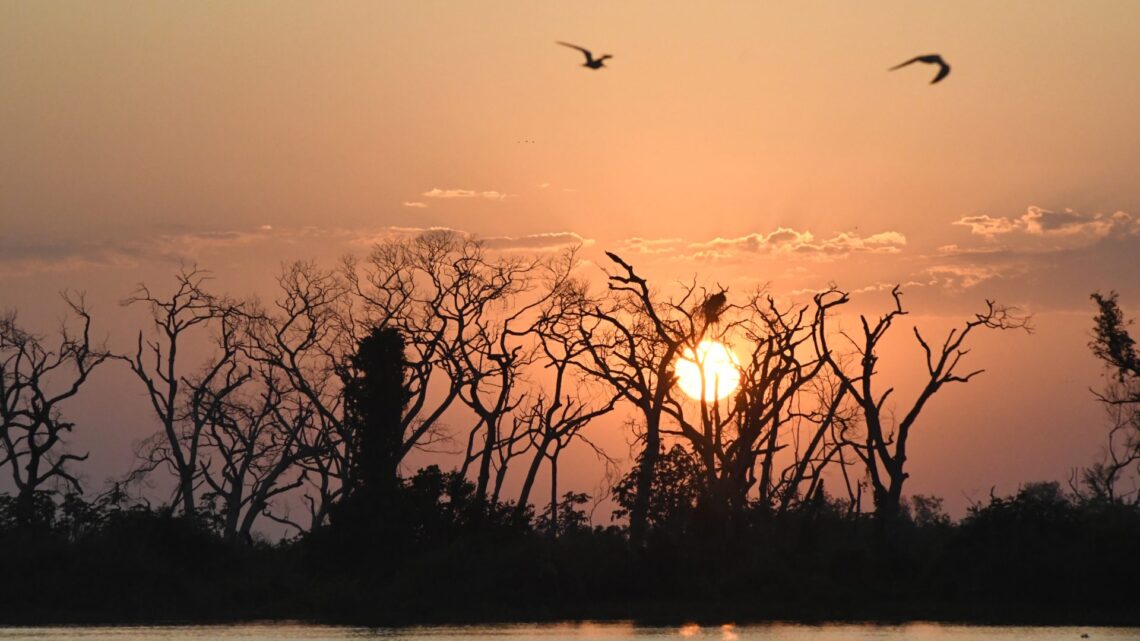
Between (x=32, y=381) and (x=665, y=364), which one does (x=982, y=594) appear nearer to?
(x=665, y=364)

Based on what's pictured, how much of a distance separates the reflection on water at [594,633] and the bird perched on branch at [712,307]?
18.6 m

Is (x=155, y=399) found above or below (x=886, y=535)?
above

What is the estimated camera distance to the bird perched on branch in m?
66.2

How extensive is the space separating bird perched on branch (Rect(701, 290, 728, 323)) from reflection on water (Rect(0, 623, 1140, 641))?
61.2ft

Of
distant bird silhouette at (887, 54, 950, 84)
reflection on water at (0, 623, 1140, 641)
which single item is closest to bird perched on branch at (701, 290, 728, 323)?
reflection on water at (0, 623, 1140, 641)

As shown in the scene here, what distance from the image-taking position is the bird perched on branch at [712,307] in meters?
66.2

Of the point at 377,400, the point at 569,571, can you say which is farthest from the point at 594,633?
the point at 377,400

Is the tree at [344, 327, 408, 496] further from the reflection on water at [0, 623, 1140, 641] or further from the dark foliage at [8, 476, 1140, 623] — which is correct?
the reflection on water at [0, 623, 1140, 641]

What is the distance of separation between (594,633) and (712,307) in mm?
22524

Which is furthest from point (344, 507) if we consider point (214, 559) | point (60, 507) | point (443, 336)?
point (60, 507)

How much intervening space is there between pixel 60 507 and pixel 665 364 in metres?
29.1

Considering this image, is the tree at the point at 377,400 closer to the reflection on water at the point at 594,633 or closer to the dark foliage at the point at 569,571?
the dark foliage at the point at 569,571

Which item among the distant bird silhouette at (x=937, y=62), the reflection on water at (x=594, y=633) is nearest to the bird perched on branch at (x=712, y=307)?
the reflection on water at (x=594, y=633)

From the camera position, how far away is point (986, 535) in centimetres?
5566
